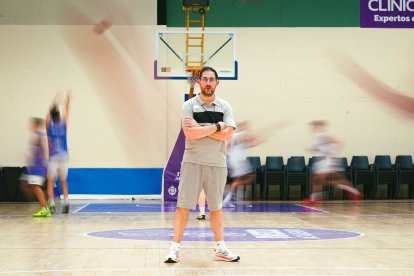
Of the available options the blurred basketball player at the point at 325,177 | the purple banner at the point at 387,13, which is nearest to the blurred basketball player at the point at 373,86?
the blurred basketball player at the point at 325,177

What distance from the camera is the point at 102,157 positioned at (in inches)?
588

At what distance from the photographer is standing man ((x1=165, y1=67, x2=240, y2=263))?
5281 millimetres

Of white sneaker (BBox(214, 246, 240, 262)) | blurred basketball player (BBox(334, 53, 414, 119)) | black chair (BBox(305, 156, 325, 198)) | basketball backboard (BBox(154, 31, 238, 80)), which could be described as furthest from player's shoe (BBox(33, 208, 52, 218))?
blurred basketball player (BBox(334, 53, 414, 119))

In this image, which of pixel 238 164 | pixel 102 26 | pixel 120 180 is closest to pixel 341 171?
pixel 238 164

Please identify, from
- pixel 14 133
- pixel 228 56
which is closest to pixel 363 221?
pixel 228 56

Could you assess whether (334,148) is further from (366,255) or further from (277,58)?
(366,255)

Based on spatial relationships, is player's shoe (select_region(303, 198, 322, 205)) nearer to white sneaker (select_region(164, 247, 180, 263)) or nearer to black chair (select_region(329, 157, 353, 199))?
black chair (select_region(329, 157, 353, 199))

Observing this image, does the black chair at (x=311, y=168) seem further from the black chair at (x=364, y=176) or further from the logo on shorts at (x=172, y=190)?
the logo on shorts at (x=172, y=190)

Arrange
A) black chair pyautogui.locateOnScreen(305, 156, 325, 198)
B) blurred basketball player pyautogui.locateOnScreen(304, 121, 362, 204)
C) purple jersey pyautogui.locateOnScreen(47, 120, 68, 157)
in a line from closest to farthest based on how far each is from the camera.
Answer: purple jersey pyautogui.locateOnScreen(47, 120, 68, 157)
blurred basketball player pyautogui.locateOnScreen(304, 121, 362, 204)
black chair pyautogui.locateOnScreen(305, 156, 325, 198)

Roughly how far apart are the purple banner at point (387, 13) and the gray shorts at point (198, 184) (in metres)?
7.35

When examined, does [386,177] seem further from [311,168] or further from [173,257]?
[173,257]

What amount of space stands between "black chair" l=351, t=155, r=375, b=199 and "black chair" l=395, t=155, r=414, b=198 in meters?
0.64

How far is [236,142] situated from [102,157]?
3.91m

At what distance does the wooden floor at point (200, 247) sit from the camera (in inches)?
192
